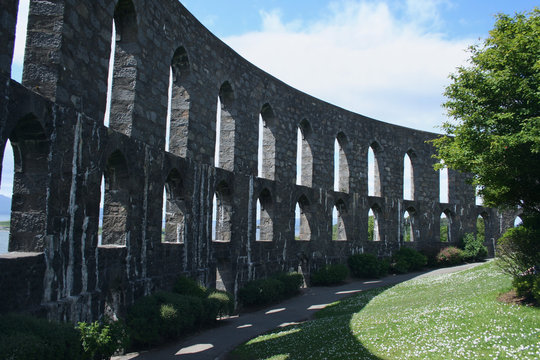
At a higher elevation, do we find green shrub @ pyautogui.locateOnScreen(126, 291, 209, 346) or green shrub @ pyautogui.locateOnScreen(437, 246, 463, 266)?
green shrub @ pyautogui.locateOnScreen(437, 246, 463, 266)

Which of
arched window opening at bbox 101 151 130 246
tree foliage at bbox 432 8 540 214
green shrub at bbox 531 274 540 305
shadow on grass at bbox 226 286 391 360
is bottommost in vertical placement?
shadow on grass at bbox 226 286 391 360

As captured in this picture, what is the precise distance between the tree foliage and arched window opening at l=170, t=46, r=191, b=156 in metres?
6.41

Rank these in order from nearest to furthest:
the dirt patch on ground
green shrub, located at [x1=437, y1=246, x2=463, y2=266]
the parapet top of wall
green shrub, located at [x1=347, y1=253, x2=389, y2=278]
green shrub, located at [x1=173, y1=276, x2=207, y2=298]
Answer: the parapet top of wall
the dirt patch on ground
green shrub, located at [x1=173, y1=276, x2=207, y2=298]
green shrub, located at [x1=347, y1=253, x2=389, y2=278]
green shrub, located at [x1=437, y1=246, x2=463, y2=266]

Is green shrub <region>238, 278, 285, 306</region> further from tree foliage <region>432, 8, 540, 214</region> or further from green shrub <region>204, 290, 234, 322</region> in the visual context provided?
tree foliage <region>432, 8, 540, 214</region>

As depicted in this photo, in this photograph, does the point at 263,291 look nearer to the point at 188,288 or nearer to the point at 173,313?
the point at 188,288

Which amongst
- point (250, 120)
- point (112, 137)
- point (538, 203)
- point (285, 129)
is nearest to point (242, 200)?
point (250, 120)

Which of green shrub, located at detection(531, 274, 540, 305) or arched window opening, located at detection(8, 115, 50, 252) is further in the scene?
green shrub, located at detection(531, 274, 540, 305)

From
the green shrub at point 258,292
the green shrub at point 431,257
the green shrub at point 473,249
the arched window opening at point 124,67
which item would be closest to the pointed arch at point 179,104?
the arched window opening at point 124,67

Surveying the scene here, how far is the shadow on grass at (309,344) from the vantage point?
748 cm

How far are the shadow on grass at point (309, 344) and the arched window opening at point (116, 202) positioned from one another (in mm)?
3148

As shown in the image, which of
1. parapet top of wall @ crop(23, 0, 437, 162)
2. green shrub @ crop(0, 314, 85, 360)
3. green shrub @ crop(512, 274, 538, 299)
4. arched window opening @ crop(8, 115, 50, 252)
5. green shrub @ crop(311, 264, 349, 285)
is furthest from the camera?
green shrub @ crop(311, 264, 349, 285)

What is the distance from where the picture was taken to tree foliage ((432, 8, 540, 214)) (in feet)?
31.2

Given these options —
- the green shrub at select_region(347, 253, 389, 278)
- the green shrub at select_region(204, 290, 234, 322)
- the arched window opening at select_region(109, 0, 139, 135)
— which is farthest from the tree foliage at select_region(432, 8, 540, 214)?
the green shrub at select_region(347, 253, 389, 278)

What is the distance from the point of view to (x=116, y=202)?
946cm
